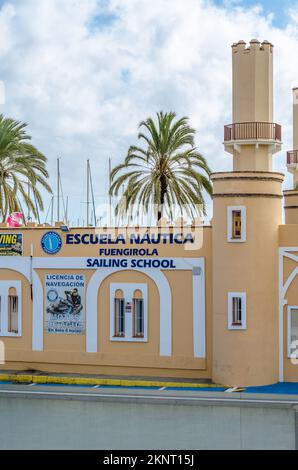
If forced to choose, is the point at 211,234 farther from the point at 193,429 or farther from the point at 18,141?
the point at 18,141

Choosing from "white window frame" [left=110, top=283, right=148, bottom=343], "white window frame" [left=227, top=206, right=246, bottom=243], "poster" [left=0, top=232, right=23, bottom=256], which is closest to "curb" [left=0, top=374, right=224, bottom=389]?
"white window frame" [left=110, top=283, right=148, bottom=343]

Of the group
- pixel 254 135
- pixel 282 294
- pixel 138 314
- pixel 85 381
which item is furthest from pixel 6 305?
pixel 254 135

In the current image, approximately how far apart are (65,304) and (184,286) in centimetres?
507

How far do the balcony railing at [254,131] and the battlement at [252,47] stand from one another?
3.14 metres

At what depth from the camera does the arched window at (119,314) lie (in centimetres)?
3112

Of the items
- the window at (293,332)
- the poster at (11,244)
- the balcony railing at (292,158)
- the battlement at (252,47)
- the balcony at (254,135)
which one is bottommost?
the window at (293,332)

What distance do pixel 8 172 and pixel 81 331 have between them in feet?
36.5

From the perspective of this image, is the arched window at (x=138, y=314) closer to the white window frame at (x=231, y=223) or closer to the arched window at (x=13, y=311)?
the white window frame at (x=231, y=223)

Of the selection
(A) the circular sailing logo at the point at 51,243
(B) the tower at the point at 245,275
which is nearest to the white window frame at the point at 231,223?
(B) the tower at the point at 245,275

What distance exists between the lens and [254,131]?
102ft

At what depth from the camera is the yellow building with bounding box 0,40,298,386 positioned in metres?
29.0
